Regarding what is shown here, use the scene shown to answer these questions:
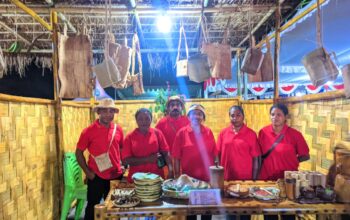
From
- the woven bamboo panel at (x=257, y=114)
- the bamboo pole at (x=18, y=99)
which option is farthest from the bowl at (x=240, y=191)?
the woven bamboo panel at (x=257, y=114)

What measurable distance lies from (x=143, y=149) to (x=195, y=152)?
1.65ft

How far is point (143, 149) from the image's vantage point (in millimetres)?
2512

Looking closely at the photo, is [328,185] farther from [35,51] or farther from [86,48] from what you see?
[35,51]

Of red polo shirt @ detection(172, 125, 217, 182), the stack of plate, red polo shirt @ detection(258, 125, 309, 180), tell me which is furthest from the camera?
red polo shirt @ detection(172, 125, 217, 182)

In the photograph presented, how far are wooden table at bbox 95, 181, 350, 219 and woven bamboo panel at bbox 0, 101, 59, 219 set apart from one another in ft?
3.58

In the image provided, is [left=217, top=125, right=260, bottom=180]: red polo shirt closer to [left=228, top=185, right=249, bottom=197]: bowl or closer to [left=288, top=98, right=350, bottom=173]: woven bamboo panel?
[left=228, top=185, right=249, bottom=197]: bowl

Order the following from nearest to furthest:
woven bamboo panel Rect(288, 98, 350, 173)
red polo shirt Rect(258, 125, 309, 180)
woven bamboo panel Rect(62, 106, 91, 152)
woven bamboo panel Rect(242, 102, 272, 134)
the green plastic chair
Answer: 1. woven bamboo panel Rect(288, 98, 350, 173)
2. red polo shirt Rect(258, 125, 309, 180)
3. the green plastic chair
4. woven bamboo panel Rect(62, 106, 91, 152)
5. woven bamboo panel Rect(242, 102, 272, 134)

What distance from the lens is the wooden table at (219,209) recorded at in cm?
171

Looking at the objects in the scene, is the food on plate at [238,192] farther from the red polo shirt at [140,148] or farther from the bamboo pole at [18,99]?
the bamboo pole at [18,99]

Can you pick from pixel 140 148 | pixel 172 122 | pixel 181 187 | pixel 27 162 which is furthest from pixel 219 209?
pixel 27 162

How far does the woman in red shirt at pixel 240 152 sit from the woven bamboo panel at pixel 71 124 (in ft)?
7.24

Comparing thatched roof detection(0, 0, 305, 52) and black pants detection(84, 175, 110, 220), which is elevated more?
thatched roof detection(0, 0, 305, 52)

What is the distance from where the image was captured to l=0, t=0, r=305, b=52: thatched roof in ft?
10.1

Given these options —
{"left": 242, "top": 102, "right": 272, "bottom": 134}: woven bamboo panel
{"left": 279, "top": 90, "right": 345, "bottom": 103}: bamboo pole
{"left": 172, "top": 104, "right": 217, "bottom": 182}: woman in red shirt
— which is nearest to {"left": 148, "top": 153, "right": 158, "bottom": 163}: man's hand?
{"left": 172, "top": 104, "right": 217, "bottom": 182}: woman in red shirt
